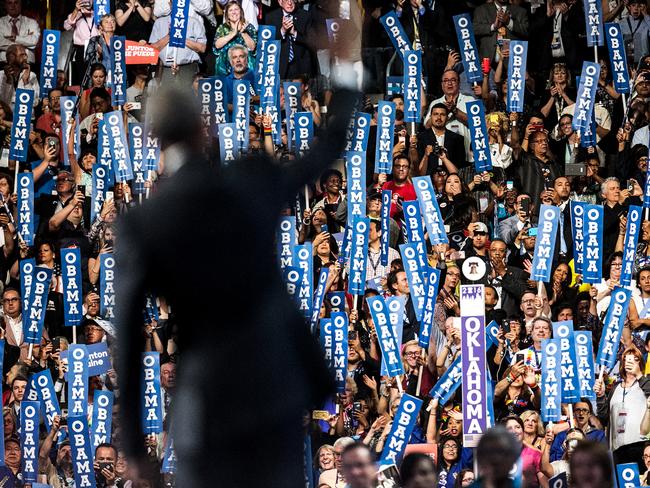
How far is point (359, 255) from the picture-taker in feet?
33.3

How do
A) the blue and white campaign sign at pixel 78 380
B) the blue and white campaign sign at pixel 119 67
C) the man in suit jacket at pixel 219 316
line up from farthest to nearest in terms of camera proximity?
1. the blue and white campaign sign at pixel 119 67
2. the blue and white campaign sign at pixel 78 380
3. the man in suit jacket at pixel 219 316

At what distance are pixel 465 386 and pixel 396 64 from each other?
12.7ft

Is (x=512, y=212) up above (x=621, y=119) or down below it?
below

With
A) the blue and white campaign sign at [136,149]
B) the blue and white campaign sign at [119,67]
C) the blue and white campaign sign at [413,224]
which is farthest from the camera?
the blue and white campaign sign at [119,67]

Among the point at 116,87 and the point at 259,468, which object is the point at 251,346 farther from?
the point at 116,87

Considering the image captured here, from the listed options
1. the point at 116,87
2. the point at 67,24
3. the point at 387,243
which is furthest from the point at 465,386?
the point at 67,24

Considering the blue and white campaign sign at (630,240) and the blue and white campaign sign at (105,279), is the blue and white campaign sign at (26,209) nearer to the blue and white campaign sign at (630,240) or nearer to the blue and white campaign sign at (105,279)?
the blue and white campaign sign at (105,279)

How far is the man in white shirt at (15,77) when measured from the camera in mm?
12180

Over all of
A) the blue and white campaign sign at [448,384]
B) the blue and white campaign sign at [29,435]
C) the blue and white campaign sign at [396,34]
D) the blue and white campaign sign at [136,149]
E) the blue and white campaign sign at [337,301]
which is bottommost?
the blue and white campaign sign at [29,435]

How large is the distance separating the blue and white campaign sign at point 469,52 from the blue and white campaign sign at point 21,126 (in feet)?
11.3

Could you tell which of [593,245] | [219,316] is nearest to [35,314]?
[593,245]

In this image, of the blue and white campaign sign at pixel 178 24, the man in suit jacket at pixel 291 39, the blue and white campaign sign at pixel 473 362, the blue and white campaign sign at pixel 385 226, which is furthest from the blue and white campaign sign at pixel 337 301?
the blue and white campaign sign at pixel 178 24

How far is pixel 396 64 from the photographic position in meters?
11.8

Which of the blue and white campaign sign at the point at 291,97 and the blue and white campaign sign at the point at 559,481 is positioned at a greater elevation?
the blue and white campaign sign at the point at 291,97
